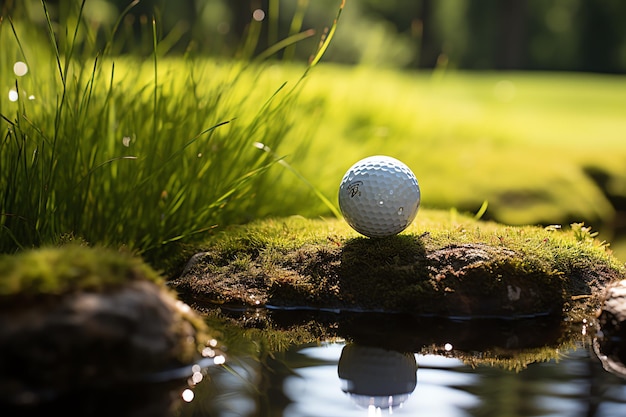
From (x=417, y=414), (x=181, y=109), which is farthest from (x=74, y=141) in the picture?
(x=417, y=414)

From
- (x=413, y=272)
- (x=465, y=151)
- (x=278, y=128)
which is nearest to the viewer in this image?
(x=413, y=272)

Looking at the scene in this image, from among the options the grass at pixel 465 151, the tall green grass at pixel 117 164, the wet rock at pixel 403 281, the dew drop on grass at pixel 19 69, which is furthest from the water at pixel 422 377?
the grass at pixel 465 151

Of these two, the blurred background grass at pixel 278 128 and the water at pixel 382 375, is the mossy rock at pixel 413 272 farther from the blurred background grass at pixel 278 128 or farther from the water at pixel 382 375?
the blurred background grass at pixel 278 128

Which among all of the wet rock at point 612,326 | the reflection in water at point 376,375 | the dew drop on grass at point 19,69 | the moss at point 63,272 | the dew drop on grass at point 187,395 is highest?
the dew drop on grass at point 19,69

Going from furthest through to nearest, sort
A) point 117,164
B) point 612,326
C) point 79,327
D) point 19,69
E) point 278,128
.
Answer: point 278,128 → point 19,69 → point 117,164 → point 612,326 → point 79,327

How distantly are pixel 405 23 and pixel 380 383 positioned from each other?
2449cm

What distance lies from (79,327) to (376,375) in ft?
2.53

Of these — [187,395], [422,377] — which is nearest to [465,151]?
[422,377]

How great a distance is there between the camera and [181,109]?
3.21 meters

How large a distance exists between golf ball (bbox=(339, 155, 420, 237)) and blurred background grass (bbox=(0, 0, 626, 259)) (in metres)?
0.29

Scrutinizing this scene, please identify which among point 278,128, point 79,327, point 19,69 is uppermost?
point 19,69

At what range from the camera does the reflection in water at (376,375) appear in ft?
5.90

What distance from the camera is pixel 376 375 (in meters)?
1.96

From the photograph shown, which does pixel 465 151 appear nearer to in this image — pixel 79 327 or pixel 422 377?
pixel 422 377
